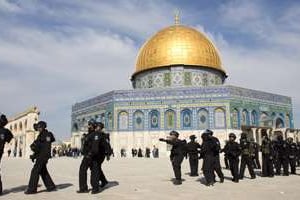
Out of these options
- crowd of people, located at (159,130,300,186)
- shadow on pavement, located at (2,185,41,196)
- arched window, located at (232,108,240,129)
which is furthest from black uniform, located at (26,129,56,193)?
arched window, located at (232,108,240,129)

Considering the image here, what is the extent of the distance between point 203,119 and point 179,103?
2609 millimetres

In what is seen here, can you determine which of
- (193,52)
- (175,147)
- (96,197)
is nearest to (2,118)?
(96,197)

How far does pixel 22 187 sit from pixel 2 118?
1.63m

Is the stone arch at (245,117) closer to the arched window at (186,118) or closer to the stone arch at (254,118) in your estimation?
the stone arch at (254,118)

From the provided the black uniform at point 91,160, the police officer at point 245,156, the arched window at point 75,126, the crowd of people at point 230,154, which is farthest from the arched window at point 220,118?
the black uniform at point 91,160

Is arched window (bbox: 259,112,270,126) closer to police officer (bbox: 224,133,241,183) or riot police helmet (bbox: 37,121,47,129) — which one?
police officer (bbox: 224,133,241,183)

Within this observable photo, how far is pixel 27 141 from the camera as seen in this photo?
35.6m

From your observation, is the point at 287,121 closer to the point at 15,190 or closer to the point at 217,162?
the point at 217,162

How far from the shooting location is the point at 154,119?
34.3 m

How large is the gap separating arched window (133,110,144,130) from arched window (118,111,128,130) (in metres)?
0.79

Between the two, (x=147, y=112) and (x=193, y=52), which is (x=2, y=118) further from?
(x=193, y=52)

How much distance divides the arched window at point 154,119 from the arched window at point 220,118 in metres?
5.29

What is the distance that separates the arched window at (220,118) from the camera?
108 feet

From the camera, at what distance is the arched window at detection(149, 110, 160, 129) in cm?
3416
